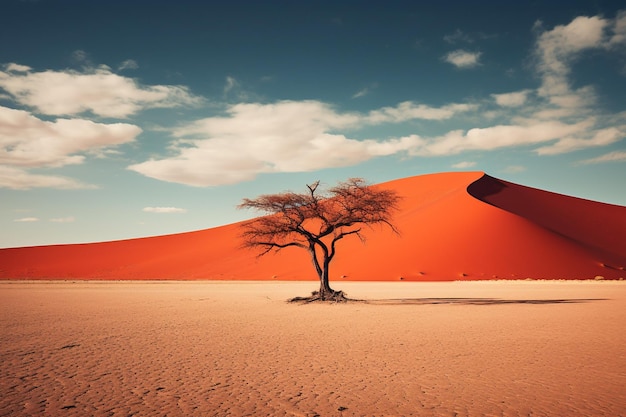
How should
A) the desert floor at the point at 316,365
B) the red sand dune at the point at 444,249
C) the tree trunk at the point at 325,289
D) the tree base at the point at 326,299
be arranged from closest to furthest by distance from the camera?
1. the desert floor at the point at 316,365
2. the tree base at the point at 326,299
3. the tree trunk at the point at 325,289
4. the red sand dune at the point at 444,249

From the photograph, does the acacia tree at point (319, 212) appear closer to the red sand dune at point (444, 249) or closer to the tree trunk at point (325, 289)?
the tree trunk at point (325, 289)

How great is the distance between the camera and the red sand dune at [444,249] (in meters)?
40.9

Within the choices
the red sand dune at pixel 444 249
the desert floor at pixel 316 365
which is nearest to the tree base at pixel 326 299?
the desert floor at pixel 316 365

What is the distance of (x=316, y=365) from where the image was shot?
8023 mm

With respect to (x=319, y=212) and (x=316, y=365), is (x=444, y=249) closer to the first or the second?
(x=319, y=212)

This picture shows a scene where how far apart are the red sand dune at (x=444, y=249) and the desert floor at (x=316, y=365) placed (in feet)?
88.7

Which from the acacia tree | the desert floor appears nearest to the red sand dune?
the acacia tree

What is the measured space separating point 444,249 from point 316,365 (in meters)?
38.6

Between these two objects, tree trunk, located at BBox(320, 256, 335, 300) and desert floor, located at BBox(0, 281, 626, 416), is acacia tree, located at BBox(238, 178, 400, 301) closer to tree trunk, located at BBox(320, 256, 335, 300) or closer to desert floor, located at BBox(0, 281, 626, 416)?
tree trunk, located at BBox(320, 256, 335, 300)

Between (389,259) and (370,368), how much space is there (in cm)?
3844

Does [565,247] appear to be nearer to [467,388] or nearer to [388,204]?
[388,204]

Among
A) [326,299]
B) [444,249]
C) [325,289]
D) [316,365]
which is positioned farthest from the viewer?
[444,249]

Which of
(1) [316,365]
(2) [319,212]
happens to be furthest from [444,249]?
(1) [316,365]

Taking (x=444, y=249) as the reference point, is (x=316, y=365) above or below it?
below
